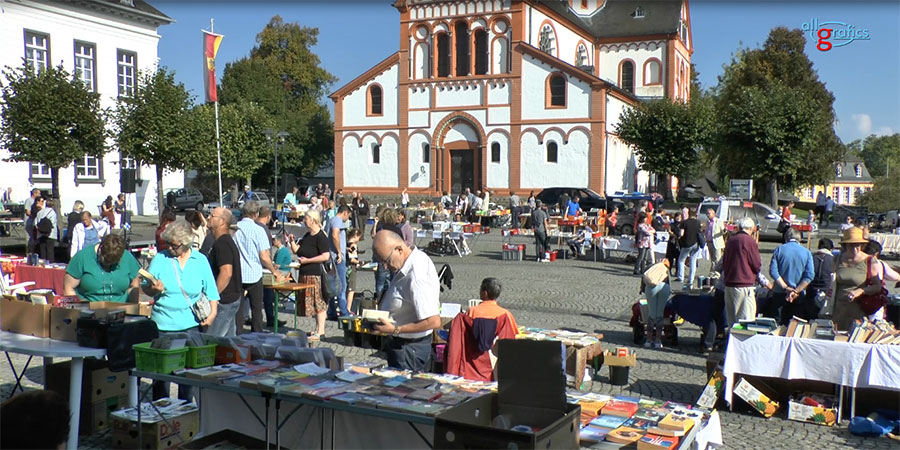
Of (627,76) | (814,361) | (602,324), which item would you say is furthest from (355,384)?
(627,76)

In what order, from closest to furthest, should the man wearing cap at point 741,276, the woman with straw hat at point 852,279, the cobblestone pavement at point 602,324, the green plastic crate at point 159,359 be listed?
the green plastic crate at point 159,359 < the cobblestone pavement at point 602,324 < the woman with straw hat at point 852,279 < the man wearing cap at point 741,276

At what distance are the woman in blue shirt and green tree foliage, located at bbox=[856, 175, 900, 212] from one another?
33544mm

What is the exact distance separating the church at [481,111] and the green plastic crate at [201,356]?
3431 centimetres

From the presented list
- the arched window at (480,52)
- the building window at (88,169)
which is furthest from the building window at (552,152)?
the building window at (88,169)

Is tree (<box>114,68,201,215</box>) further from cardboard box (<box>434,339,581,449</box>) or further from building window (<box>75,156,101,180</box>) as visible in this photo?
cardboard box (<box>434,339,581,449</box>)

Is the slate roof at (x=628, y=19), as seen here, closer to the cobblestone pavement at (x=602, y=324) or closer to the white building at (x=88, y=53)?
the white building at (x=88, y=53)

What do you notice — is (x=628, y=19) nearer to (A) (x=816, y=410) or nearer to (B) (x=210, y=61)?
(B) (x=210, y=61)

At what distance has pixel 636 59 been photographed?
50438mm

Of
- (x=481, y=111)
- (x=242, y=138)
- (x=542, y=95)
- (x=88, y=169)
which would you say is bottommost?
(x=88, y=169)

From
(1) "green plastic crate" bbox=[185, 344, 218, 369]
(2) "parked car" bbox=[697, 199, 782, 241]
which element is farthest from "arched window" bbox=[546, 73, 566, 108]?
(1) "green plastic crate" bbox=[185, 344, 218, 369]

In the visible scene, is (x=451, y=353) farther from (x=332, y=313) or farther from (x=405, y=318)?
(x=332, y=313)

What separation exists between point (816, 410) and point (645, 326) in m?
3.50

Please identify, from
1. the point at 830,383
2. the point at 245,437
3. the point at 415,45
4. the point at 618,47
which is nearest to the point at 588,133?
the point at 415,45

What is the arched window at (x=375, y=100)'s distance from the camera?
4297cm
